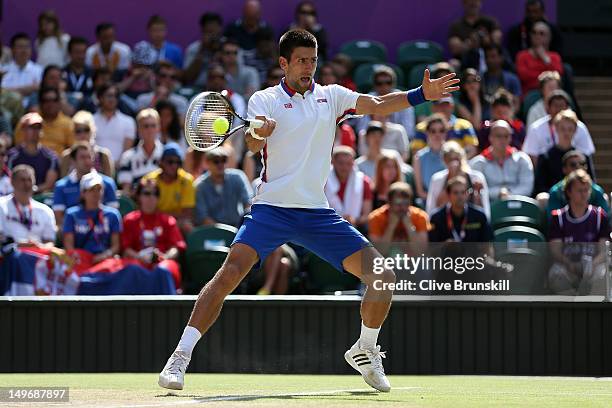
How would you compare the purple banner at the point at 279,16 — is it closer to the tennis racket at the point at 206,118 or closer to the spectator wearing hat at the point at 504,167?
the spectator wearing hat at the point at 504,167

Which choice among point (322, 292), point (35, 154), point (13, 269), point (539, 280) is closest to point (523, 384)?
point (539, 280)

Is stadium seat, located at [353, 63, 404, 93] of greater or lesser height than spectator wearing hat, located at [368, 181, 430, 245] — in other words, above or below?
above

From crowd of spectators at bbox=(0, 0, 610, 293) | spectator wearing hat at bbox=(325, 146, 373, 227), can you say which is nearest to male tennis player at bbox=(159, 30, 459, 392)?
crowd of spectators at bbox=(0, 0, 610, 293)

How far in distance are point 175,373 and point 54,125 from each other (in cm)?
770

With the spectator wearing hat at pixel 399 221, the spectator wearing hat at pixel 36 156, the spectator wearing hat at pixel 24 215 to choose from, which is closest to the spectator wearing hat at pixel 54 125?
the spectator wearing hat at pixel 36 156

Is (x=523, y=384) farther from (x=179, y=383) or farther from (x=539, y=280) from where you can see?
(x=179, y=383)

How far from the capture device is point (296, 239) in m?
7.53

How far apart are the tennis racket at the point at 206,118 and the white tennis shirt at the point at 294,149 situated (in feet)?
0.55

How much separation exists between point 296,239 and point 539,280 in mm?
3320

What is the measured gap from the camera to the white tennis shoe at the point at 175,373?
7086 mm

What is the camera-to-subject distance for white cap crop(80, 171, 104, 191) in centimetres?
1209

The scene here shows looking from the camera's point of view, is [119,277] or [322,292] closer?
[119,277]

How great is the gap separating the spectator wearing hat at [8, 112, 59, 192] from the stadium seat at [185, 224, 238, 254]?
204cm

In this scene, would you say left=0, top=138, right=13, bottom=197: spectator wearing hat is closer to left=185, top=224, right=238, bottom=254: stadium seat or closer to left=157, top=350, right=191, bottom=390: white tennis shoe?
left=185, top=224, right=238, bottom=254: stadium seat
